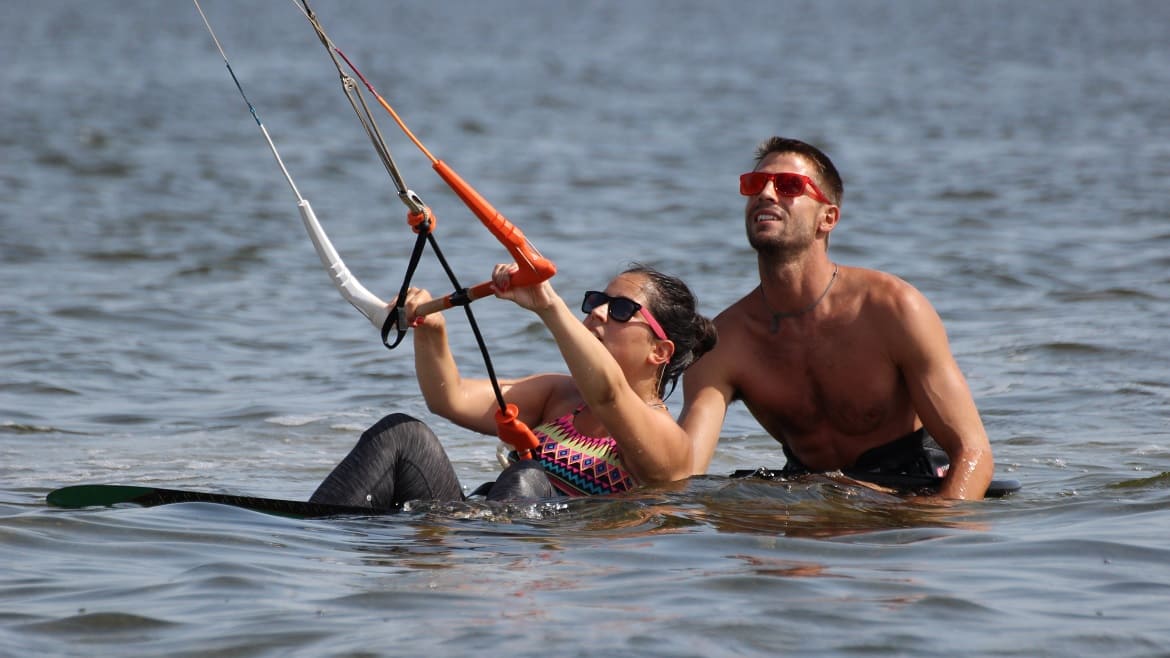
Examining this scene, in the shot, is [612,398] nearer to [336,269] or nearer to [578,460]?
[578,460]

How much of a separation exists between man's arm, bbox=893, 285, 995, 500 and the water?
168 millimetres

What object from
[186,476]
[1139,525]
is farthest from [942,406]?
[186,476]

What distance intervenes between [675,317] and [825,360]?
0.93m

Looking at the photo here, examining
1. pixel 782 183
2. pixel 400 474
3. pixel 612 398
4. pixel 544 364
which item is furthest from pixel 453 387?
pixel 544 364

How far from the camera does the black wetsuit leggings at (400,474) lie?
20.5 ft

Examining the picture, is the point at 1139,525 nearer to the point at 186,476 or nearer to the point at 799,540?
the point at 799,540

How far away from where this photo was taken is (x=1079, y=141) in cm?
2605

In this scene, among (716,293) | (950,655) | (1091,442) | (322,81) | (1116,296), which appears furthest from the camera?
(322,81)

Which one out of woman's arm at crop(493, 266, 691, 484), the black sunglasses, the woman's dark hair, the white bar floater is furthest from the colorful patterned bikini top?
the white bar floater

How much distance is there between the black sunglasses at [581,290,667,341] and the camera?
6.23 m

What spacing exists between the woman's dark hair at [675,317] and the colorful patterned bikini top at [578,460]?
35 centimetres

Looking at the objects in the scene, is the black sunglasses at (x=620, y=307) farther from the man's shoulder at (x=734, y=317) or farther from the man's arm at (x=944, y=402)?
the man's arm at (x=944, y=402)

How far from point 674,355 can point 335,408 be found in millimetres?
4263

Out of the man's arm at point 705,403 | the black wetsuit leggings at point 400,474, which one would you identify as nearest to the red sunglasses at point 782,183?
the man's arm at point 705,403
